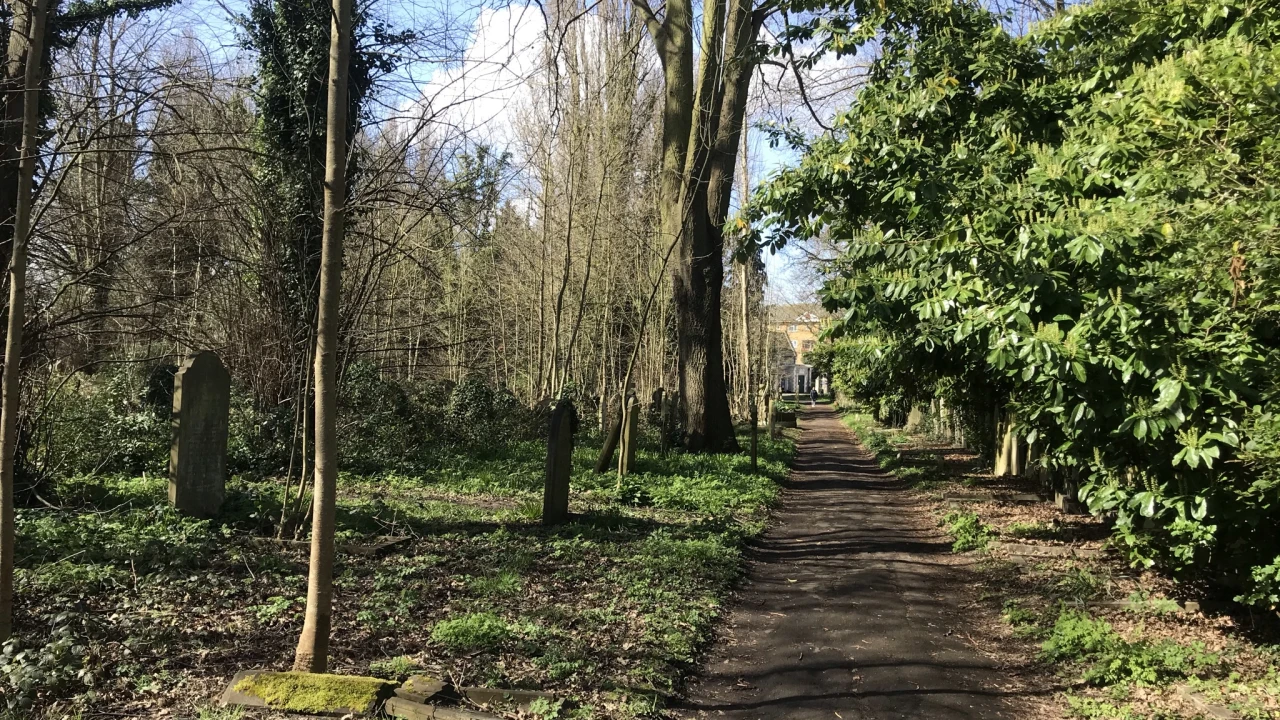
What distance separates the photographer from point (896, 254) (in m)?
7.21

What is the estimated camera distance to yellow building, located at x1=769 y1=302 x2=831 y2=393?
3928cm

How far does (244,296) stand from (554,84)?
6.50m

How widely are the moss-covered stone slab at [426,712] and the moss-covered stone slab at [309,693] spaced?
3.1 inches

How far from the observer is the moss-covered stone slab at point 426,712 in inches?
157

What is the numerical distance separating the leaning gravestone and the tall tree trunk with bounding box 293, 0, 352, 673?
4.81m

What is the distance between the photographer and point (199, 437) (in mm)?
8391

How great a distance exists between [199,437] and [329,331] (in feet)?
17.8

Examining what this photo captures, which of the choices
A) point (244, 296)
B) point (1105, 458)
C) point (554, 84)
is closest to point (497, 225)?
point (244, 296)

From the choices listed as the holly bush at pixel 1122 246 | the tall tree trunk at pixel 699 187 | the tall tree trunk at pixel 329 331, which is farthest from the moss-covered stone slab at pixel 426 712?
the tall tree trunk at pixel 699 187

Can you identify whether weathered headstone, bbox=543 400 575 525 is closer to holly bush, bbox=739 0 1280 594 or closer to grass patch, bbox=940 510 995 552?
holly bush, bbox=739 0 1280 594

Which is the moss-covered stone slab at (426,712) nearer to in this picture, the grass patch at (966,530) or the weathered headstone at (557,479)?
the weathered headstone at (557,479)

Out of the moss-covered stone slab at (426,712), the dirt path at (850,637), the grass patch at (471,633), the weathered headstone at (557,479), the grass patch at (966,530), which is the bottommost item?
the dirt path at (850,637)

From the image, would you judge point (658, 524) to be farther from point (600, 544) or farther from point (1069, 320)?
point (1069, 320)

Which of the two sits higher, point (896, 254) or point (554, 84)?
point (554, 84)
